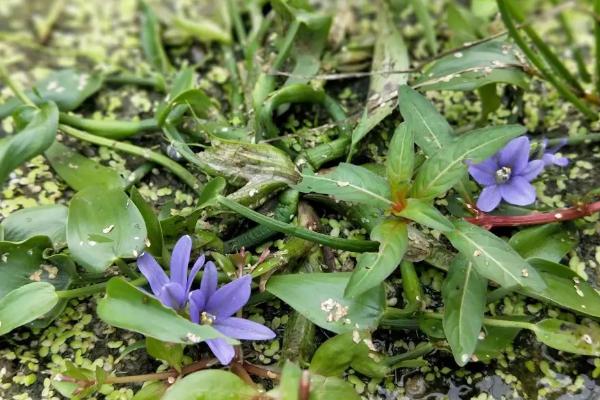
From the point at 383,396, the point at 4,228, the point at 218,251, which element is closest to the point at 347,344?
the point at 383,396

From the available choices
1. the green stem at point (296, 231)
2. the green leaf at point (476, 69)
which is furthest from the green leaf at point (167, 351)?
the green leaf at point (476, 69)

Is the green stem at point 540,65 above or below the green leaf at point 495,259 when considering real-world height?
above

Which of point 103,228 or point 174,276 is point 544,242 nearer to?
point 174,276

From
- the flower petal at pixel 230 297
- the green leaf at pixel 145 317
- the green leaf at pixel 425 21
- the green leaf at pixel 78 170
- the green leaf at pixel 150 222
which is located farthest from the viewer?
the green leaf at pixel 425 21

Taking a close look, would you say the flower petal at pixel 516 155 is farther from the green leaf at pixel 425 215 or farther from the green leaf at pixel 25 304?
the green leaf at pixel 25 304

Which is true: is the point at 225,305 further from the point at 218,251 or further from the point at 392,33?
the point at 392,33

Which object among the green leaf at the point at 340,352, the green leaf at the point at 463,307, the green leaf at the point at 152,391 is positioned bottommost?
the green leaf at the point at 152,391
